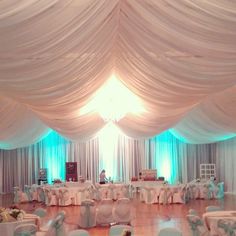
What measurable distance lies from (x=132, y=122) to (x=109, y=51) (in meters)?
7.40

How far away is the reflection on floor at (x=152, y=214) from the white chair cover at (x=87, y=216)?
22cm

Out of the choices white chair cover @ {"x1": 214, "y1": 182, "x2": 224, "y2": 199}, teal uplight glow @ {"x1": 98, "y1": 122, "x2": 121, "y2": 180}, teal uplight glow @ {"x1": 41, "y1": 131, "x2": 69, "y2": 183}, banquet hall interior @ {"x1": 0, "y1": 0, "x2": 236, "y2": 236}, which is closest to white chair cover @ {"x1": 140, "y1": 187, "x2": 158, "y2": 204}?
banquet hall interior @ {"x1": 0, "y1": 0, "x2": 236, "y2": 236}

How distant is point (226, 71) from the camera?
6805 mm

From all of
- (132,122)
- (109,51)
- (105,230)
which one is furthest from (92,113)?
(109,51)

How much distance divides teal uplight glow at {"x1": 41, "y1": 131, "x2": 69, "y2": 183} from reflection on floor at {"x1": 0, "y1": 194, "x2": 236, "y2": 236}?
3.43 metres

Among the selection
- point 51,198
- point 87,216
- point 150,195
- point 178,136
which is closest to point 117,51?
point 87,216

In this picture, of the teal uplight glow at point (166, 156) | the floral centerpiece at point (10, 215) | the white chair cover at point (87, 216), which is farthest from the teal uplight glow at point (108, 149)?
the floral centerpiece at point (10, 215)

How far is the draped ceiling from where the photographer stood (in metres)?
4.50

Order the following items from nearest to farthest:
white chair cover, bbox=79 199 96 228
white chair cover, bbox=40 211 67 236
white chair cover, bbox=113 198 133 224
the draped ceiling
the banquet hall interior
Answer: the draped ceiling < the banquet hall interior < white chair cover, bbox=40 211 67 236 < white chair cover, bbox=79 199 96 228 < white chair cover, bbox=113 198 133 224

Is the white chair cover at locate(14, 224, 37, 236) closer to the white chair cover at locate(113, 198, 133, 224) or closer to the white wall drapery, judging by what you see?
the white chair cover at locate(113, 198, 133, 224)

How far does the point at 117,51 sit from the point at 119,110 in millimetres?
5135

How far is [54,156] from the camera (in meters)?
21.2

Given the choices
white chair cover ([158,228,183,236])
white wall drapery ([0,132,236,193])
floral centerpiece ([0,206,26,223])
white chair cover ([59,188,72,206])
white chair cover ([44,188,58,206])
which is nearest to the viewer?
white chair cover ([158,228,183,236])

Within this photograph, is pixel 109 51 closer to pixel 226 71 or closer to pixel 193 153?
pixel 226 71
